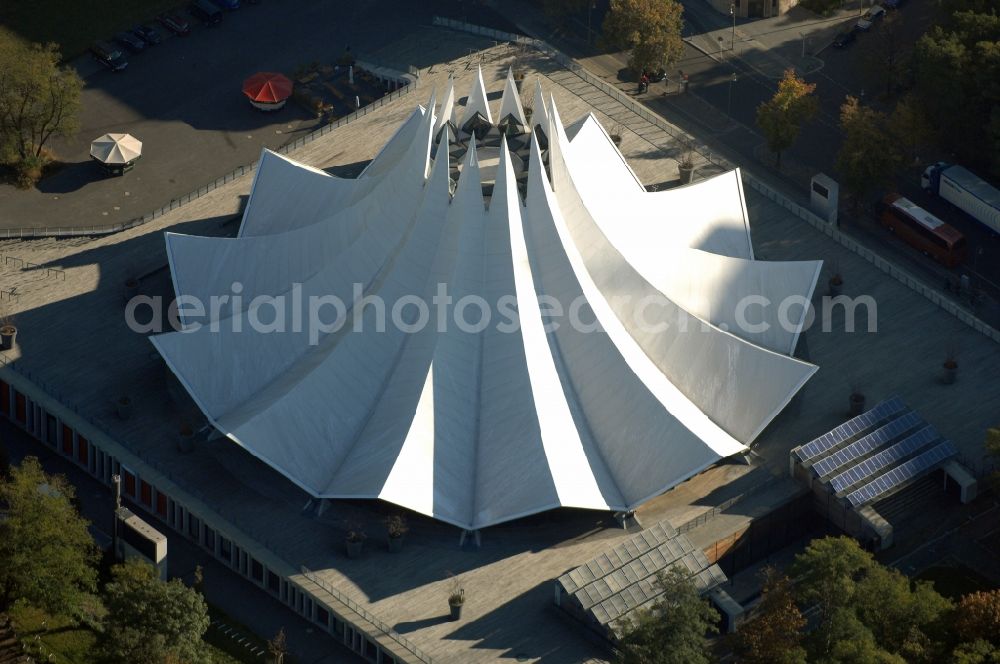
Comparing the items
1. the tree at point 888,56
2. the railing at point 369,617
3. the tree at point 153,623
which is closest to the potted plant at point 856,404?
the railing at point 369,617

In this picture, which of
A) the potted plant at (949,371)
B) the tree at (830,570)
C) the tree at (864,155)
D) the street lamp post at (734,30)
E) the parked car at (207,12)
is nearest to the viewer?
the tree at (830,570)

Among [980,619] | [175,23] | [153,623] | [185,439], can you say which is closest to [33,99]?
[175,23]

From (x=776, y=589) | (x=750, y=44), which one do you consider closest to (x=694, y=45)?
(x=750, y=44)

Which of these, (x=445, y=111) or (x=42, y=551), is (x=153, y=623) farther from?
(x=445, y=111)

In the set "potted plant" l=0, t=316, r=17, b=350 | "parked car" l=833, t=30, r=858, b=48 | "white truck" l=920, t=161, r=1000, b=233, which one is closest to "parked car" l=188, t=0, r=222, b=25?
"potted plant" l=0, t=316, r=17, b=350

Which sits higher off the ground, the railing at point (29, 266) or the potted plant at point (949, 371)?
the potted plant at point (949, 371)

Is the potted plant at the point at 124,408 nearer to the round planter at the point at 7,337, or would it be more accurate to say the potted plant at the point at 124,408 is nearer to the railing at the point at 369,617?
the round planter at the point at 7,337

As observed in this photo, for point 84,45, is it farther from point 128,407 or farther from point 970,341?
point 970,341
